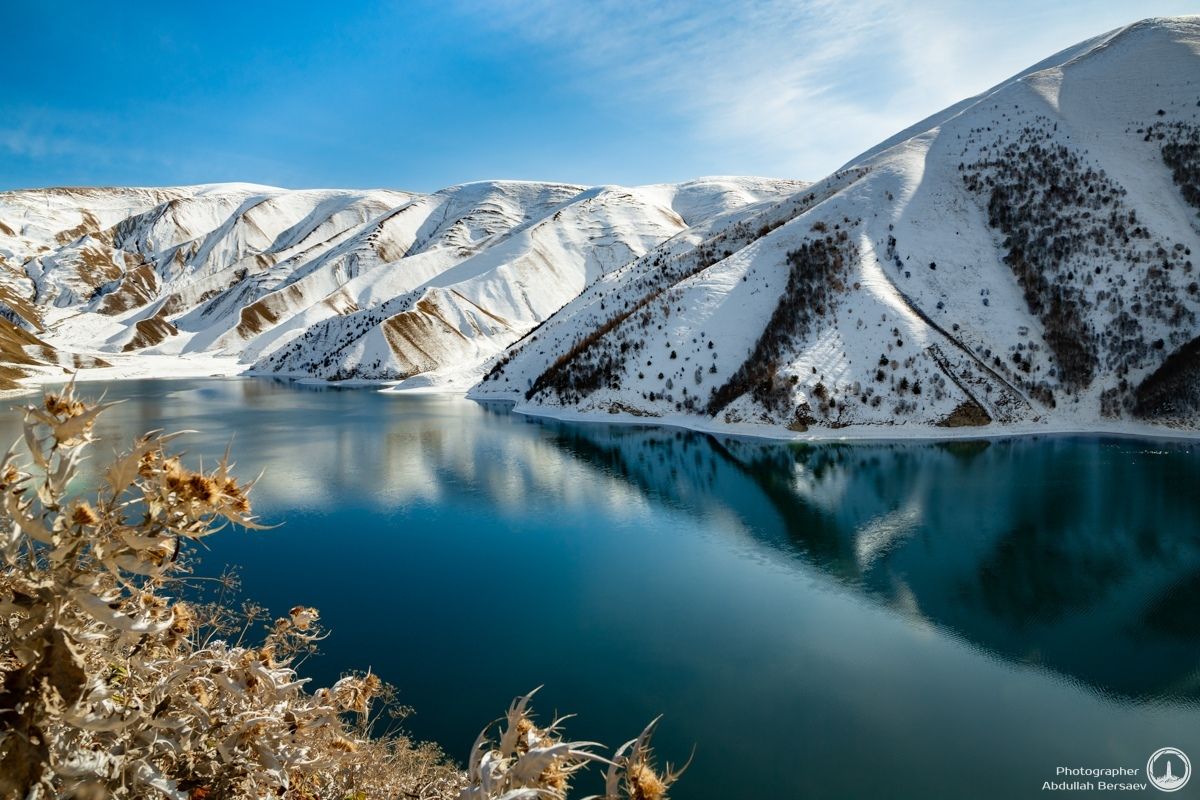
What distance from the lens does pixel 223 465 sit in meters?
3.62

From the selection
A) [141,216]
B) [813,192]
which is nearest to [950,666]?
[813,192]

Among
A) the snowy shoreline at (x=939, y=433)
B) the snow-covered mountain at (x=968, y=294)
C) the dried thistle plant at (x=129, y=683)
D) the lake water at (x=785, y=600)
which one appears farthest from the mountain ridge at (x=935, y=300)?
the dried thistle plant at (x=129, y=683)

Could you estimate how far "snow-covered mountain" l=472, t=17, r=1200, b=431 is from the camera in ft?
120

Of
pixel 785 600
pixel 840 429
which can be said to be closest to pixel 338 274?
pixel 840 429

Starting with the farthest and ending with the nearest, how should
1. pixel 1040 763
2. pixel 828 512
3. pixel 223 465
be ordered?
pixel 828 512 → pixel 1040 763 → pixel 223 465

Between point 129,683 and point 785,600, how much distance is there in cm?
1401

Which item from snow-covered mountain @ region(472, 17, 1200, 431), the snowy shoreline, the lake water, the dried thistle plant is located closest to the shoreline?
the snowy shoreline

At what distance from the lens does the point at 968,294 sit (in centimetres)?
4206

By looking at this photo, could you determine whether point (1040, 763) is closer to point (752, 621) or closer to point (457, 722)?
point (752, 621)

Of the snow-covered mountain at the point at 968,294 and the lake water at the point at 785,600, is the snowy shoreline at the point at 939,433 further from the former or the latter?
the lake water at the point at 785,600

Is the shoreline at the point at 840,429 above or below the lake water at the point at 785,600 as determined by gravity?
above

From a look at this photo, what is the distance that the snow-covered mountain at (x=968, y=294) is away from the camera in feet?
120

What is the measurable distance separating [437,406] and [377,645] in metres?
42.1

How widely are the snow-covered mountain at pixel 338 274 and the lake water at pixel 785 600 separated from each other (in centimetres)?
5167
